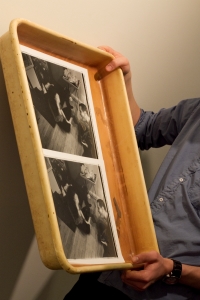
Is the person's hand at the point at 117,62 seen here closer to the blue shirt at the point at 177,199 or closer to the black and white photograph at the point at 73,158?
the black and white photograph at the point at 73,158

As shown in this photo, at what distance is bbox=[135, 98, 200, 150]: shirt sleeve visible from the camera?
30.5 inches

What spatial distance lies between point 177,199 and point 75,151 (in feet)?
0.82

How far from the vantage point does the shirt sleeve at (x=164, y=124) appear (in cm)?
78

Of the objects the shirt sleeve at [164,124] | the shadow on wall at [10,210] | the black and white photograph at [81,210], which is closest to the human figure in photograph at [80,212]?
the black and white photograph at [81,210]

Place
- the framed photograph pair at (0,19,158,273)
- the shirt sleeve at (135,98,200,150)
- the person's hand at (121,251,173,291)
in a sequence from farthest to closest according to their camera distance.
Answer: the shirt sleeve at (135,98,200,150)
the person's hand at (121,251,173,291)
the framed photograph pair at (0,19,158,273)

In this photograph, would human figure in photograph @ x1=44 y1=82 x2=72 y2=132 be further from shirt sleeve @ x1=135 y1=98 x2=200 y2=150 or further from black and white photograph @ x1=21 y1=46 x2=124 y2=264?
shirt sleeve @ x1=135 y1=98 x2=200 y2=150

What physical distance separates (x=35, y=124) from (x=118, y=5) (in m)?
0.40

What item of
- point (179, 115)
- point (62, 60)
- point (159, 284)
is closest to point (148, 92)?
point (179, 115)

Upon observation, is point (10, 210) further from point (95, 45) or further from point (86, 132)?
point (95, 45)

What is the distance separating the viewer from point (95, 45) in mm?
687

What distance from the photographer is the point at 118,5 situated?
708mm

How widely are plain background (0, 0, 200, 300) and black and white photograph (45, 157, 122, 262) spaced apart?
143 millimetres

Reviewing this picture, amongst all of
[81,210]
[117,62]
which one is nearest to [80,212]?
[81,210]

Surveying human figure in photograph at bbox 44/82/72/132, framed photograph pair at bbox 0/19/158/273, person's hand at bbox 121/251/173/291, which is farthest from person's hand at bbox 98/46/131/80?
person's hand at bbox 121/251/173/291
